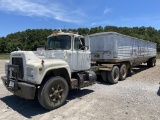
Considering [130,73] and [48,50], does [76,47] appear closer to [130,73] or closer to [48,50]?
[48,50]

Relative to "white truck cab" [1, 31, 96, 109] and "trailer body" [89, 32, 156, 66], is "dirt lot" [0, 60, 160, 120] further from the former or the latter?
"trailer body" [89, 32, 156, 66]

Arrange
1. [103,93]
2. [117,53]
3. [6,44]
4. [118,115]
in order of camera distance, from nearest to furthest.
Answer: [118,115] < [103,93] < [117,53] < [6,44]

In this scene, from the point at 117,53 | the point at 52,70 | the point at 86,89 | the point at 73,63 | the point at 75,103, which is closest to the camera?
the point at 52,70

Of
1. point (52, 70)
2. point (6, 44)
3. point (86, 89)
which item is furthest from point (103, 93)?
point (6, 44)

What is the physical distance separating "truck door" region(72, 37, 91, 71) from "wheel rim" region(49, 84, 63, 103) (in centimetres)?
132

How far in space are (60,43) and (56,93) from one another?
2170 mm

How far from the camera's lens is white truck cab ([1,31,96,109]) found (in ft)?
18.5

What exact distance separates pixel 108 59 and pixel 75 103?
5221mm

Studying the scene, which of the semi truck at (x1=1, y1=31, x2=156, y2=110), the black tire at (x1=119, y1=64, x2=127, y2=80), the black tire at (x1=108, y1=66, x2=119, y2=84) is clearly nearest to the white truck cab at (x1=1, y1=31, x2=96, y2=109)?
the semi truck at (x1=1, y1=31, x2=156, y2=110)

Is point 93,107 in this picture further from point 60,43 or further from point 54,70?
point 60,43

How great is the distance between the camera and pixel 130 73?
1362 centimetres

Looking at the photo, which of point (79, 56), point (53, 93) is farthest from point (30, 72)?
point (79, 56)

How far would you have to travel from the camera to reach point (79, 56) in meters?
7.60

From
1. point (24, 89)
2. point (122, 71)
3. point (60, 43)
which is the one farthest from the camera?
point (122, 71)
